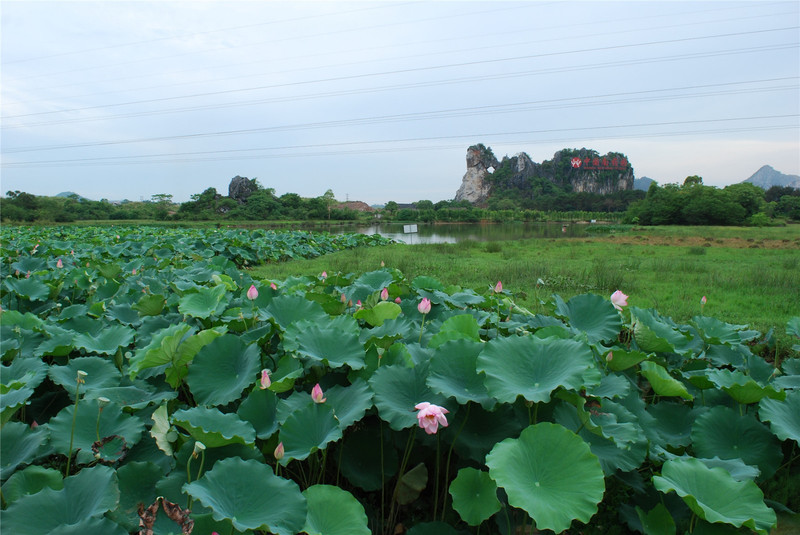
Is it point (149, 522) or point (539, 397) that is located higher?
point (539, 397)

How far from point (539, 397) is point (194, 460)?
0.82 metres

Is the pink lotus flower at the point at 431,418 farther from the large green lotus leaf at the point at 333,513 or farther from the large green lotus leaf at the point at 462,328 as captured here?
the large green lotus leaf at the point at 462,328

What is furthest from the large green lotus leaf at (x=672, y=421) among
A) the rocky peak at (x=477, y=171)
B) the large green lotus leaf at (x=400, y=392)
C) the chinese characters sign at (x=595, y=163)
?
the chinese characters sign at (x=595, y=163)

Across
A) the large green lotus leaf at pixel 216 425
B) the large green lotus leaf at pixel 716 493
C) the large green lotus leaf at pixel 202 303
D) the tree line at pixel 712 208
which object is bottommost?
the large green lotus leaf at pixel 716 493

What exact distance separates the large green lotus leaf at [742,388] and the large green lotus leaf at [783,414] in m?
0.03

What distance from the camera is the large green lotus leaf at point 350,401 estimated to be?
3.43 ft

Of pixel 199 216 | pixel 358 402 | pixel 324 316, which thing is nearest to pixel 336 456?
pixel 358 402

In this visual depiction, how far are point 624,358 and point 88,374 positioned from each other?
1.79 meters

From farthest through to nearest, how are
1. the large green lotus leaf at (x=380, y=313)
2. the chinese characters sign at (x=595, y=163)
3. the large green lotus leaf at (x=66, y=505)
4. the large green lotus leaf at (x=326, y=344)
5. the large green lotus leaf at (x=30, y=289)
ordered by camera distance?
the chinese characters sign at (x=595, y=163)
the large green lotus leaf at (x=30, y=289)
the large green lotus leaf at (x=380, y=313)
the large green lotus leaf at (x=326, y=344)
the large green lotus leaf at (x=66, y=505)

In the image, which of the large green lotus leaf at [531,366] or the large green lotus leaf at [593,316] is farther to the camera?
the large green lotus leaf at [593,316]

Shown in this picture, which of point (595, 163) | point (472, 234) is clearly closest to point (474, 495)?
point (472, 234)

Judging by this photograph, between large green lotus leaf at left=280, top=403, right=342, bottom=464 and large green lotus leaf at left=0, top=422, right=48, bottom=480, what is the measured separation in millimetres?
571

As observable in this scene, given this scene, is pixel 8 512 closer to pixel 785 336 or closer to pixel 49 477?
pixel 49 477

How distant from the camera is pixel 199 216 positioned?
3831 centimetres
